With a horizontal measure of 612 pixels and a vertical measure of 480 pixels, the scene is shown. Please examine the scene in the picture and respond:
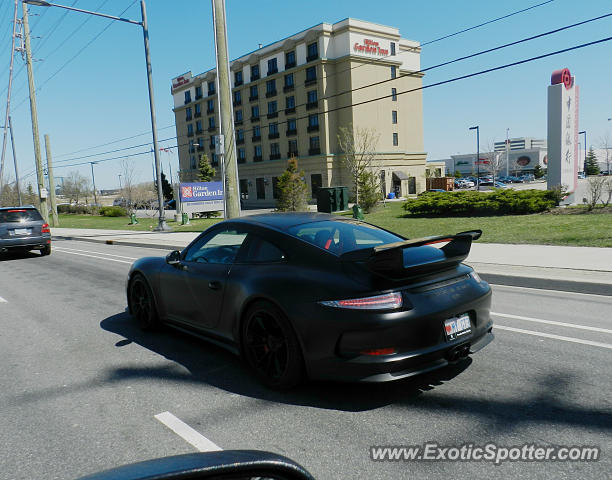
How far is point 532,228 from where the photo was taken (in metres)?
14.4

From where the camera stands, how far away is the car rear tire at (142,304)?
577cm

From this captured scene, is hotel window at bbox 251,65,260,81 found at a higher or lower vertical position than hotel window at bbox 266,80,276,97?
higher

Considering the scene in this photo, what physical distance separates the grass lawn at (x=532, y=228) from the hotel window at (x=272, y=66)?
47301 mm

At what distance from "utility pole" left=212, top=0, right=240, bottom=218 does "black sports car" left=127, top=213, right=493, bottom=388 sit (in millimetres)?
9946

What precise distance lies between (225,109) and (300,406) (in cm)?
1226

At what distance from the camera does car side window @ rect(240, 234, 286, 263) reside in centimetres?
412

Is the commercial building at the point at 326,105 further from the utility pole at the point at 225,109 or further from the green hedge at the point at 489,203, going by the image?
the utility pole at the point at 225,109


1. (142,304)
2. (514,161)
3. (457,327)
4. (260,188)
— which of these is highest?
(514,161)

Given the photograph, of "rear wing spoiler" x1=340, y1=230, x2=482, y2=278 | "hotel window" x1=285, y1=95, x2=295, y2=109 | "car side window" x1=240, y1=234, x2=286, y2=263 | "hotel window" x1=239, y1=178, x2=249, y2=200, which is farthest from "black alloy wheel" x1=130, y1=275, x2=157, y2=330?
"hotel window" x1=239, y1=178, x2=249, y2=200

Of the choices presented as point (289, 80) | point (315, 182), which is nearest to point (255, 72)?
point (289, 80)

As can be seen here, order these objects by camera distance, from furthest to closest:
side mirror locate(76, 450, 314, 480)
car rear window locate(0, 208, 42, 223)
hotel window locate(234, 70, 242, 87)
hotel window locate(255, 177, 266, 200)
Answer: hotel window locate(234, 70, 242, 87) → hotel window locate(255, 177, 266, 200) → car rear window locate(0, 208, 42, 223) → side mirror locate(76, 450, 314, 480)

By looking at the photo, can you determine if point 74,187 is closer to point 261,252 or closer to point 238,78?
point 238,78

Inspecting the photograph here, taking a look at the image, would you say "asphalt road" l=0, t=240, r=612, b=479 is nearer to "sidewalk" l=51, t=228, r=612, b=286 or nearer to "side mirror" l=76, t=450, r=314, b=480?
"side mirror" l=76, t=450, r=314, b=480

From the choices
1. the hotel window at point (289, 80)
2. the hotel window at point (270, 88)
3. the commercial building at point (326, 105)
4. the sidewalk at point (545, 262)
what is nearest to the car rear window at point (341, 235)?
the sidewalk at point (545, 262)
